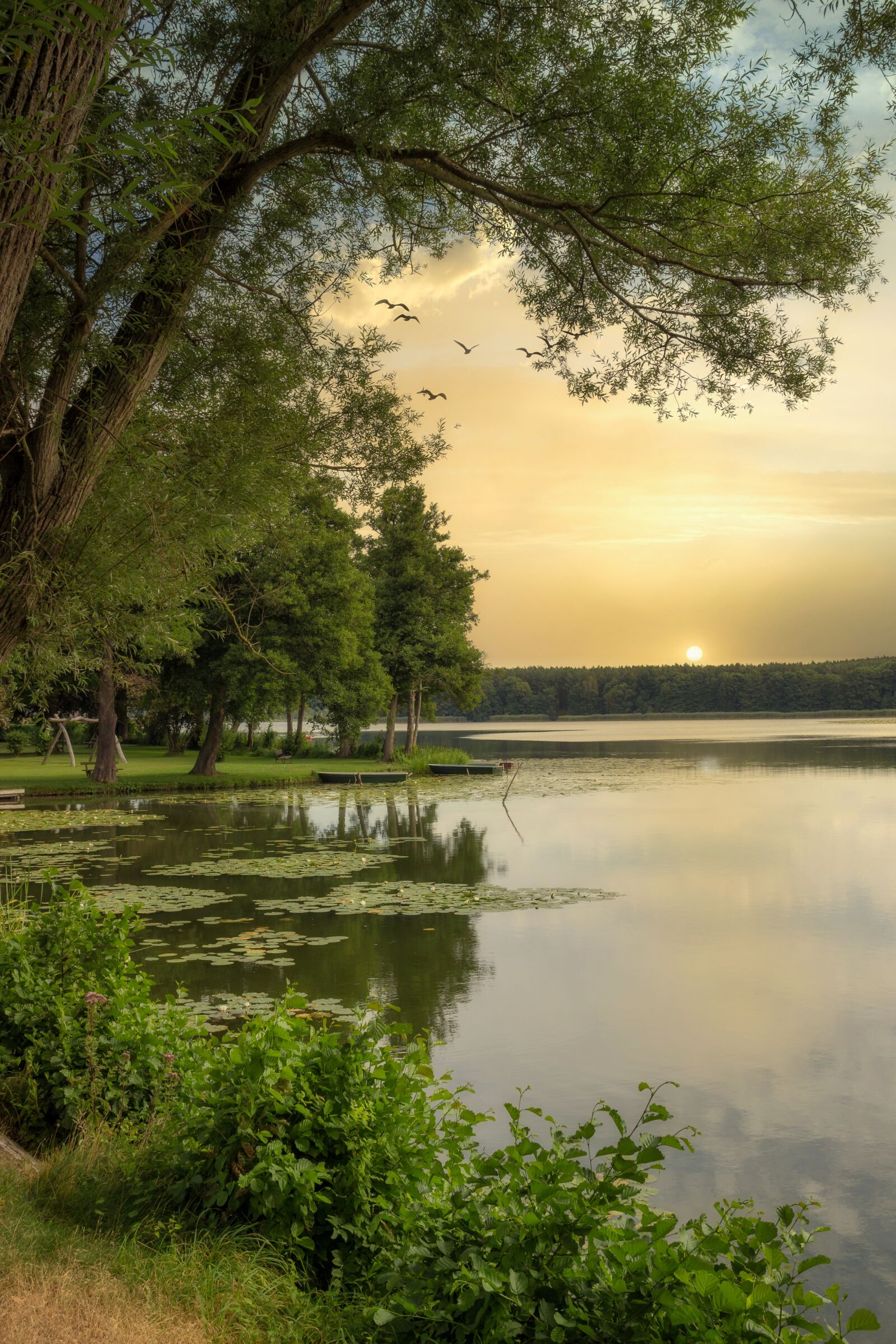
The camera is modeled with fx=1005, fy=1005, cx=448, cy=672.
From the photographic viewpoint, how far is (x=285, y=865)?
51.4ft

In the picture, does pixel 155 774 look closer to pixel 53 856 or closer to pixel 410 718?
pixel 410 718

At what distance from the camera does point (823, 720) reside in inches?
4641

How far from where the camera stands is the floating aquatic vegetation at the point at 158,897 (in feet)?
39.7

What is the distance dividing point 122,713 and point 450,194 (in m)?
44.7

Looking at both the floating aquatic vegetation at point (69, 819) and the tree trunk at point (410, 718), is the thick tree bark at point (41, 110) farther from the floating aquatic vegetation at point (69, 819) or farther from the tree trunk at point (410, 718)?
the tree trunk at point (410, 718)

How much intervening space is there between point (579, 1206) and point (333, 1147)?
108 cm

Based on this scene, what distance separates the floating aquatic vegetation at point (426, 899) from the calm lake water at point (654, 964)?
28 centimetres

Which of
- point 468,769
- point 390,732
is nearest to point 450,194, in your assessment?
point 468,769

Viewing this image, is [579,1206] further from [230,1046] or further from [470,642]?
[470,642]

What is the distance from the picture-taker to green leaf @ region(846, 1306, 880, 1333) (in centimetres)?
230

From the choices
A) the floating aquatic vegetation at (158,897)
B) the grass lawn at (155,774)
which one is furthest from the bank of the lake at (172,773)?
the floating aquatic vegetation at (158,897)

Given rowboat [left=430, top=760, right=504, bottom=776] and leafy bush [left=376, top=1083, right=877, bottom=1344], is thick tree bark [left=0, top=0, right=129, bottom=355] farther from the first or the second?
rowboat [left=430, top=760, right=504, bottom=776]

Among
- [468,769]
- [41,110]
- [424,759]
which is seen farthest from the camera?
[424,759]

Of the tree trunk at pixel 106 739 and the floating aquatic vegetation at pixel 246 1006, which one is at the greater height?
the tree trunk at pixel 106 739
